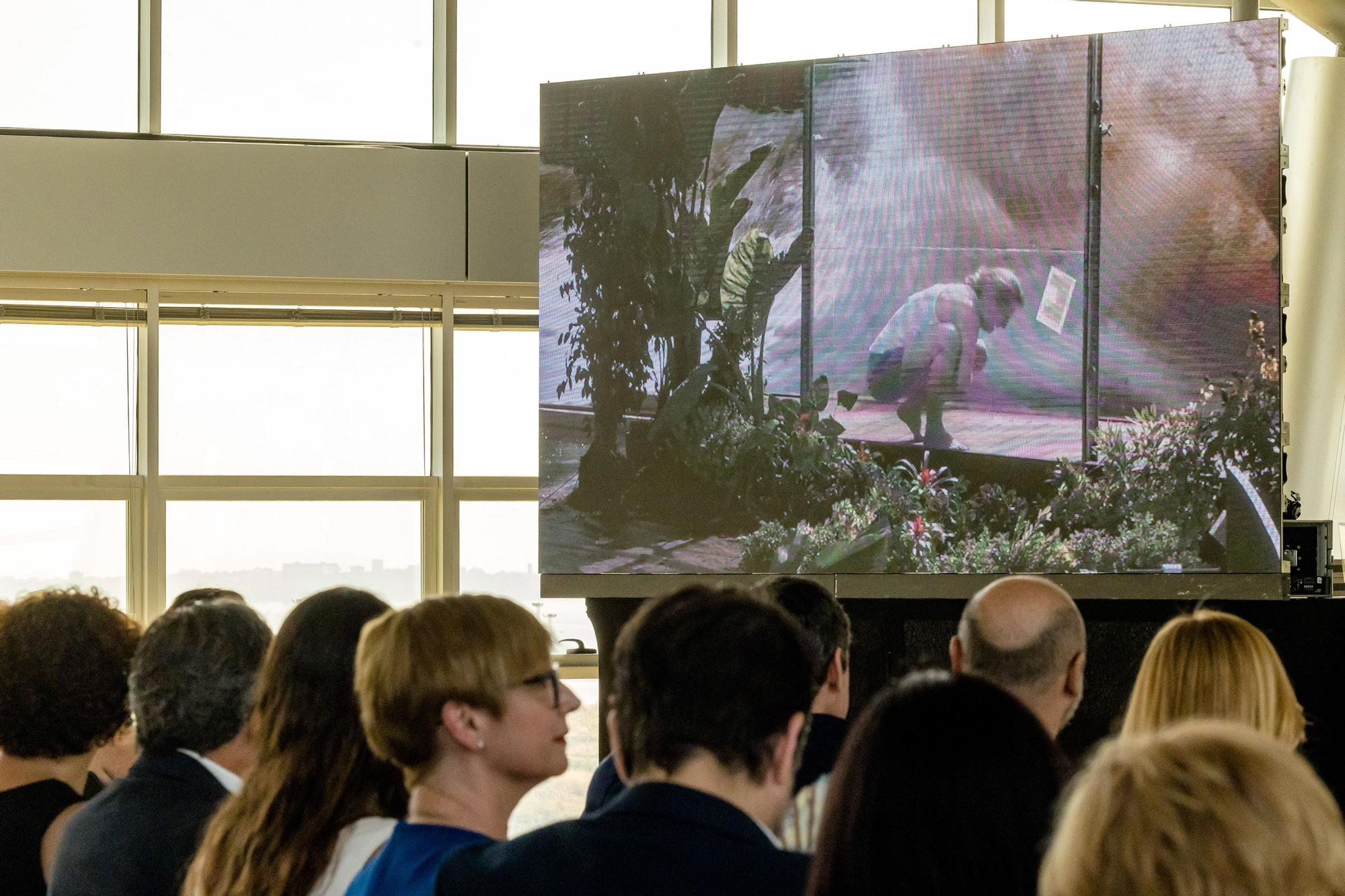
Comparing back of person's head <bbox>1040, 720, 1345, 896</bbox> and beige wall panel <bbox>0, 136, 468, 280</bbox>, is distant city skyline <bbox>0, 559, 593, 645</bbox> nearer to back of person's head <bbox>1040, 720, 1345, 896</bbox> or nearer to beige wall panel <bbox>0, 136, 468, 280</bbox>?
beige wall panel <bbox>0, 136, 468, 280</bbox>

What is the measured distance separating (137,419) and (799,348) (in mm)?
3475

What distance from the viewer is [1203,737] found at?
3.12ft

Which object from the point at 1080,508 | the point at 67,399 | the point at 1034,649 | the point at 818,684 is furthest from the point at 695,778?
the point at 67,399

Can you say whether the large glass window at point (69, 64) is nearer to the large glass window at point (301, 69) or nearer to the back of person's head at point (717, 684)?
the large glass window at point (301, 69)

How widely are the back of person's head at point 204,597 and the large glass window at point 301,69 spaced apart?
5395mm

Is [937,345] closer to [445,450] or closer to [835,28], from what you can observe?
[835,28]

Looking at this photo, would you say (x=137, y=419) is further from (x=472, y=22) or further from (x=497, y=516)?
(x=472, y=22)

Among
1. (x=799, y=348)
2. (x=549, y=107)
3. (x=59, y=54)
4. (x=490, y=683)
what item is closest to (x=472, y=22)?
(x=549, y=107)

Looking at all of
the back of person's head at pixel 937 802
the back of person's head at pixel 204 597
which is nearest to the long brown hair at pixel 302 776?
the back of person's head at pixel 204 597

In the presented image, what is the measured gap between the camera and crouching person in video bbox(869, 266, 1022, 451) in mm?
6832

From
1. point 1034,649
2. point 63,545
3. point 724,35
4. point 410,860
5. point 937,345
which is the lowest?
point 63,545

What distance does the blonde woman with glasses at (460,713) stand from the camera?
182cm

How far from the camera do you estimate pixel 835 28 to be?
809 cm

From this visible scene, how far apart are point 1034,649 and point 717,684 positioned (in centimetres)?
133
